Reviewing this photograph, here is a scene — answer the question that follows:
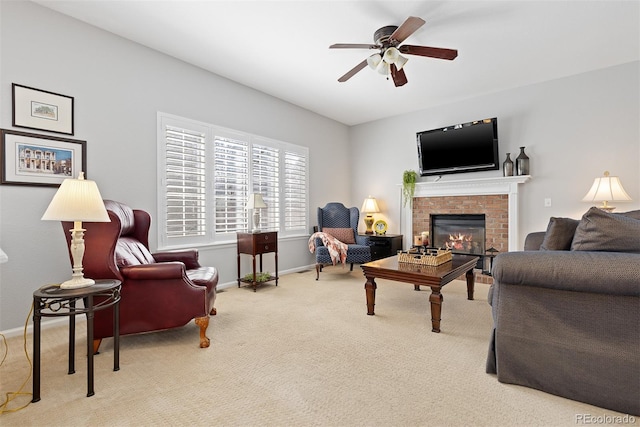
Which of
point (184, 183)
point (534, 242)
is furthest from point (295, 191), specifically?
point (534, 242)

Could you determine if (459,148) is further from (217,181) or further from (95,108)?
(95,108)

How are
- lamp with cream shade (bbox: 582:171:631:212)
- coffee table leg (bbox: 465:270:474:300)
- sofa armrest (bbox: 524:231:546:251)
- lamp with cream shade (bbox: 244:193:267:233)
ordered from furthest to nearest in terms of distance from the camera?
lamp with cream shade (bbox: 244:193:267:233), lamp with cream shade (bbox: 582:171:631:212), coffee table leg (bbox: 465:270:474:300), sofa armrest (bbox: 524:231:546:251)

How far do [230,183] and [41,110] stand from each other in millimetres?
2011

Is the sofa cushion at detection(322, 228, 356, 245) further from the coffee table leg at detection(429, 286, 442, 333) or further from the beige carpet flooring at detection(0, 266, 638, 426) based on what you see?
the coffee table leg at detection(429, 286, 442, 333)

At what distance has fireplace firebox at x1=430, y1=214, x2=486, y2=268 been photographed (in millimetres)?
4836

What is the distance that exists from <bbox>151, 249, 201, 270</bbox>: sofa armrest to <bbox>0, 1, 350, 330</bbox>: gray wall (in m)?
0.60

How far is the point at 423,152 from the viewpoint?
208 inches

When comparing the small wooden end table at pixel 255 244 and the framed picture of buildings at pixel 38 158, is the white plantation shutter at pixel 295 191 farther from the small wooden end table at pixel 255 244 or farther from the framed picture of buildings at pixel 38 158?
the framed picture of buildings at pixel 38 158

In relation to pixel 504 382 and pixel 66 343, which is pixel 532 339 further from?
pixel 66 343

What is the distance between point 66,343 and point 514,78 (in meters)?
5.85

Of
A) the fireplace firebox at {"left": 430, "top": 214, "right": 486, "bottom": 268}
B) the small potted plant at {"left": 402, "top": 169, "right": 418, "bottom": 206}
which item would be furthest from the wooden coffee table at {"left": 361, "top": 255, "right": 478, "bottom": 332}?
the small potted plant at {"left": 402, "top": 169, "right": 418, "bottom": 206}

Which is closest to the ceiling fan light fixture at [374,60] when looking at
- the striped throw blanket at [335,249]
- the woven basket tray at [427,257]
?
the woven basket tray at [427,257]

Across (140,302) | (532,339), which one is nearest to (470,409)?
(532,339)

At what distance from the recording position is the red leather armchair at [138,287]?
2.06 metres
